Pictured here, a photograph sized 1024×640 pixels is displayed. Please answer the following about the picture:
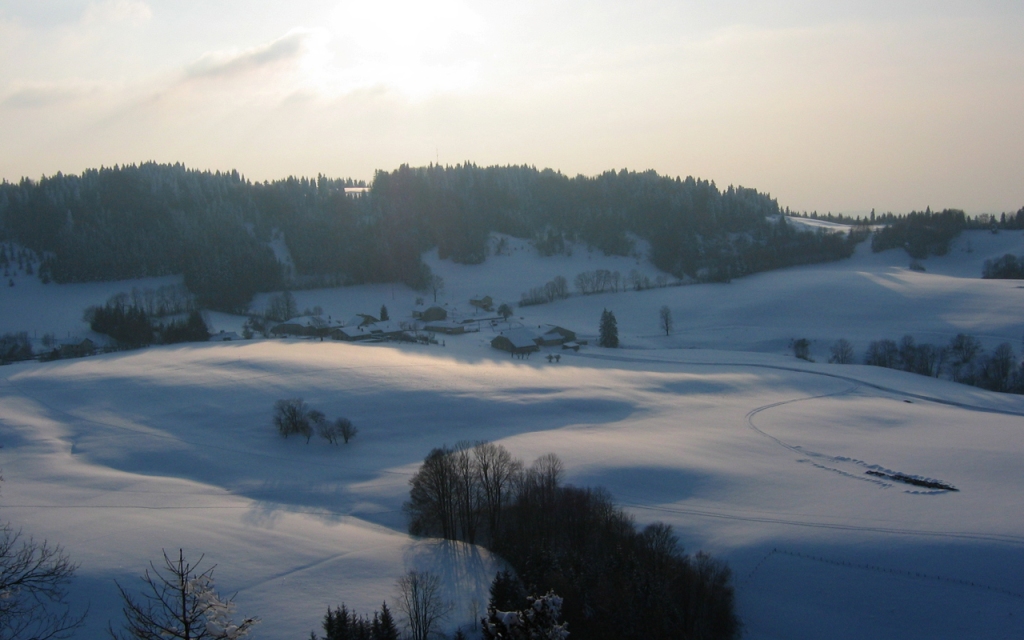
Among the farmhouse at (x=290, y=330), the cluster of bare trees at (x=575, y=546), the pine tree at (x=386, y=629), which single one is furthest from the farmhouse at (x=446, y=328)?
the pine tree at (x=386, y=629)

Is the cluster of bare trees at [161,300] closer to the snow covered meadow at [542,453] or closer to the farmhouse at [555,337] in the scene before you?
the snow covered meadow at [542,453]

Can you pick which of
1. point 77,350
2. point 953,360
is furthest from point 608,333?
point 77,350

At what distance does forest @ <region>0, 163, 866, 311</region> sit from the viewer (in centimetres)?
8212

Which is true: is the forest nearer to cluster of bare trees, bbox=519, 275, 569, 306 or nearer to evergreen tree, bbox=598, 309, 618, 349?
cluster of bare trees, bbox=519, 275, 569, 306

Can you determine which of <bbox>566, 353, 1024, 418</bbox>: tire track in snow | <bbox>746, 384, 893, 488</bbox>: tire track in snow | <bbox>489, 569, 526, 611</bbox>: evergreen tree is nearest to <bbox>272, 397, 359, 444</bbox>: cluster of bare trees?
<bbox>489, 569, 526, 611</bbox>: evergreen tree

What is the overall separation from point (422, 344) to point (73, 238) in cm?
6004

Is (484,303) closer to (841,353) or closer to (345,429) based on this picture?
(841,353)

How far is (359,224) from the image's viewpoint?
94812mm

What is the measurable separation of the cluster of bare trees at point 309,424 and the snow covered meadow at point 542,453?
50 centimetres

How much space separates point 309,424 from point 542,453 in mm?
11784

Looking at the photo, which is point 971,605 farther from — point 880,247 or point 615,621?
point 880,247

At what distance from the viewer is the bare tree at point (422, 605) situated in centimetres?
1424

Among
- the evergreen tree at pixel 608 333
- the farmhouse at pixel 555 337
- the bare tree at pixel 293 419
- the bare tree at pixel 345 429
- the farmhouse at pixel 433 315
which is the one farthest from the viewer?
the farmhouse at pixel 433 315

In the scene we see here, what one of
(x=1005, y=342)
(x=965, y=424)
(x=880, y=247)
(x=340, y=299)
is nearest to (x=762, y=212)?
(x=880, y=247)
